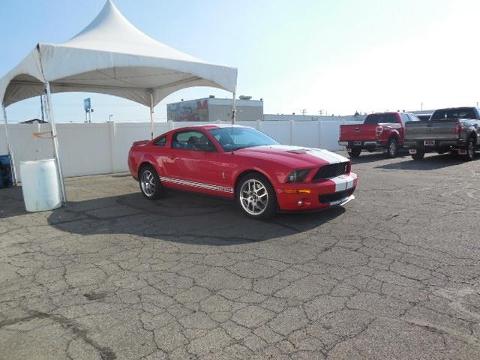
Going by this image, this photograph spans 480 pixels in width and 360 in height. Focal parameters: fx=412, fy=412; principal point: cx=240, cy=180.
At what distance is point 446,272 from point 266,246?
6.58 feet

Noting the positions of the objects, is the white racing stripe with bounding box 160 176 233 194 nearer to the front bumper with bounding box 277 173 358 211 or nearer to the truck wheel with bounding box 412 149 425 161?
the front bumper with bounding box 277 173 358 211

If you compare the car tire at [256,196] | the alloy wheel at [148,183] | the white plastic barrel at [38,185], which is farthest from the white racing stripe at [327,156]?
the white plastic barrel at [38,185]

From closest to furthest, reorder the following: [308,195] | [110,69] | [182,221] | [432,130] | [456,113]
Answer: [308,195]
[182,221]
[110,69]
[432,130]
[456,113]

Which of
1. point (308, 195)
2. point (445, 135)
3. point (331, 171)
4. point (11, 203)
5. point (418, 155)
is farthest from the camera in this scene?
point (418, 155)

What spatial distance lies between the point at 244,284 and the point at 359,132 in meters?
13.8

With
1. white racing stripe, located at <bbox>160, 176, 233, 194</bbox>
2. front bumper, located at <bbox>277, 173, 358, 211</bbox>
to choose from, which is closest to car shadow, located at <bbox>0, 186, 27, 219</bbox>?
white racing stripe, located at <bbox>160, 176, 233, 194</bbox>

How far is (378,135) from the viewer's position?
16.2 m

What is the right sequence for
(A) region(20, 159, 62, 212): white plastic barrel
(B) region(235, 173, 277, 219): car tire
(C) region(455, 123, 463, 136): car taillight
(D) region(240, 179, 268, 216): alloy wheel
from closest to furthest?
(B) region(235, 173, 277, 219): car tire < (D) region(240, 179, 268, 216): alloy wheel < (A) region(20, 159, 62, 212): white plastic barrel < (C) region(455, 123, 463, 136): car taillight

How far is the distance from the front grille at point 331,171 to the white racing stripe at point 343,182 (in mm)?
85

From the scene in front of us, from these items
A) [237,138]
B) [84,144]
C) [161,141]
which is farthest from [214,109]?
[237,138]

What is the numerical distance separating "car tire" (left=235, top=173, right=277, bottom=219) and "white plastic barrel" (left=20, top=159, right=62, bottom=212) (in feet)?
12.4

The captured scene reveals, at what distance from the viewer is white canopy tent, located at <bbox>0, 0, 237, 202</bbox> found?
8.12 meters

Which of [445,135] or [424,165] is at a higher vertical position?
[445,135]

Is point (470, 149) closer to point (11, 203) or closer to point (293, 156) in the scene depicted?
point (293, 156)
